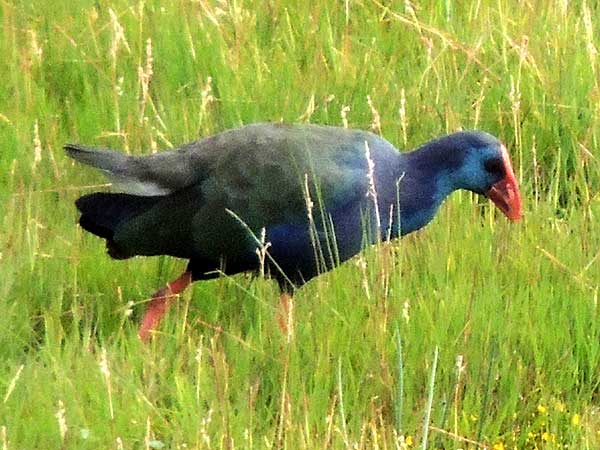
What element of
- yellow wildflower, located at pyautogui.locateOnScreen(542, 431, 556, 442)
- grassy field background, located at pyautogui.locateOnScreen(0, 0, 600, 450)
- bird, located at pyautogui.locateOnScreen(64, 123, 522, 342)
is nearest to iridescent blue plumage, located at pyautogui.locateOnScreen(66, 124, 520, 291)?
bird, located at pyautogui.locateOnScreen(64, 123, 522, 342)

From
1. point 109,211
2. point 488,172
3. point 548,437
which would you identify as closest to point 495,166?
point 488,172

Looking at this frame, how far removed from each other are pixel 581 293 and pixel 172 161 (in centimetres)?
109

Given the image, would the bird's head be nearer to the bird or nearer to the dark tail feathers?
the bird

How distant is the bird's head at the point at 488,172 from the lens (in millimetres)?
3539

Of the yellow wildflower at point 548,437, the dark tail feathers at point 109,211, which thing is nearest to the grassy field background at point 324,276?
the yellow wildflower at point 548,437

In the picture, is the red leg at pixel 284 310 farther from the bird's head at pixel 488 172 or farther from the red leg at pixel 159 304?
the bird's head at pixel 488 172

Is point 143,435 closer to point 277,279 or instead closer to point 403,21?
point 277,279

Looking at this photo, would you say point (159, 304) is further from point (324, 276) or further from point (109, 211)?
point (324, 276)

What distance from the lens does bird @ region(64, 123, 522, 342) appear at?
3.38 m

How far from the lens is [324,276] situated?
353 cm

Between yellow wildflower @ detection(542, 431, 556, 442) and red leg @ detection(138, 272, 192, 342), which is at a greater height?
red leg @ detection(138, 272, 192, 342)

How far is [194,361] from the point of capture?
3.07m

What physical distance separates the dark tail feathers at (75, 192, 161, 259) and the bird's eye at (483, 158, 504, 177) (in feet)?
2.87

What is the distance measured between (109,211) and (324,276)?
1.93 ft
